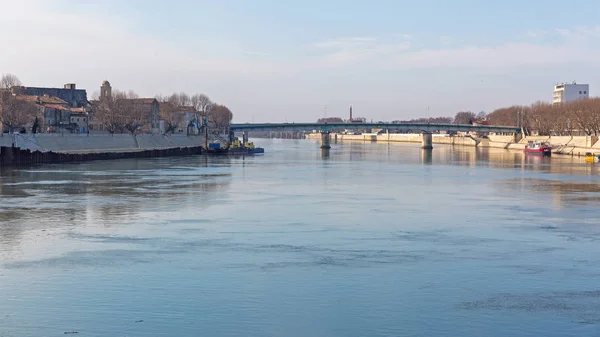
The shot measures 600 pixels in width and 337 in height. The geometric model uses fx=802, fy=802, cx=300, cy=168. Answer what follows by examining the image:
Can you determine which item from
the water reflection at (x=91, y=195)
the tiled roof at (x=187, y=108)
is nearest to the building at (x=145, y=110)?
the tiled roof at (x=187, y=108)

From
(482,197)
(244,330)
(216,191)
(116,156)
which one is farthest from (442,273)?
(116,156)

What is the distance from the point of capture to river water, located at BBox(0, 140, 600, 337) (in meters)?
16.3

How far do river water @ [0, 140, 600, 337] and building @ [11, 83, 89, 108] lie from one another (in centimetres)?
11113

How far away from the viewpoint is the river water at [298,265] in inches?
640

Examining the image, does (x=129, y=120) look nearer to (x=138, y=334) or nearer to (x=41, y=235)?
(x=41, y=235)

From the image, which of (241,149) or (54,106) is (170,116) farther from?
(241,149)

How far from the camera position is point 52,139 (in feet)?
317

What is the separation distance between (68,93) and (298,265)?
13915 centimetres

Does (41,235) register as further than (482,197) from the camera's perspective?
No

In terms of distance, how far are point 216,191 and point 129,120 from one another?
266 ft

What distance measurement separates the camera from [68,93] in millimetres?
152875

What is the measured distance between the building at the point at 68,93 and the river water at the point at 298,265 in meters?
111

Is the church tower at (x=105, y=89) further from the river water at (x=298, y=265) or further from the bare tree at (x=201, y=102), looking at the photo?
the river water at (x=298, y=265)

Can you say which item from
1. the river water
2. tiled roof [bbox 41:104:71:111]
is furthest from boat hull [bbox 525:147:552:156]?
the river water
